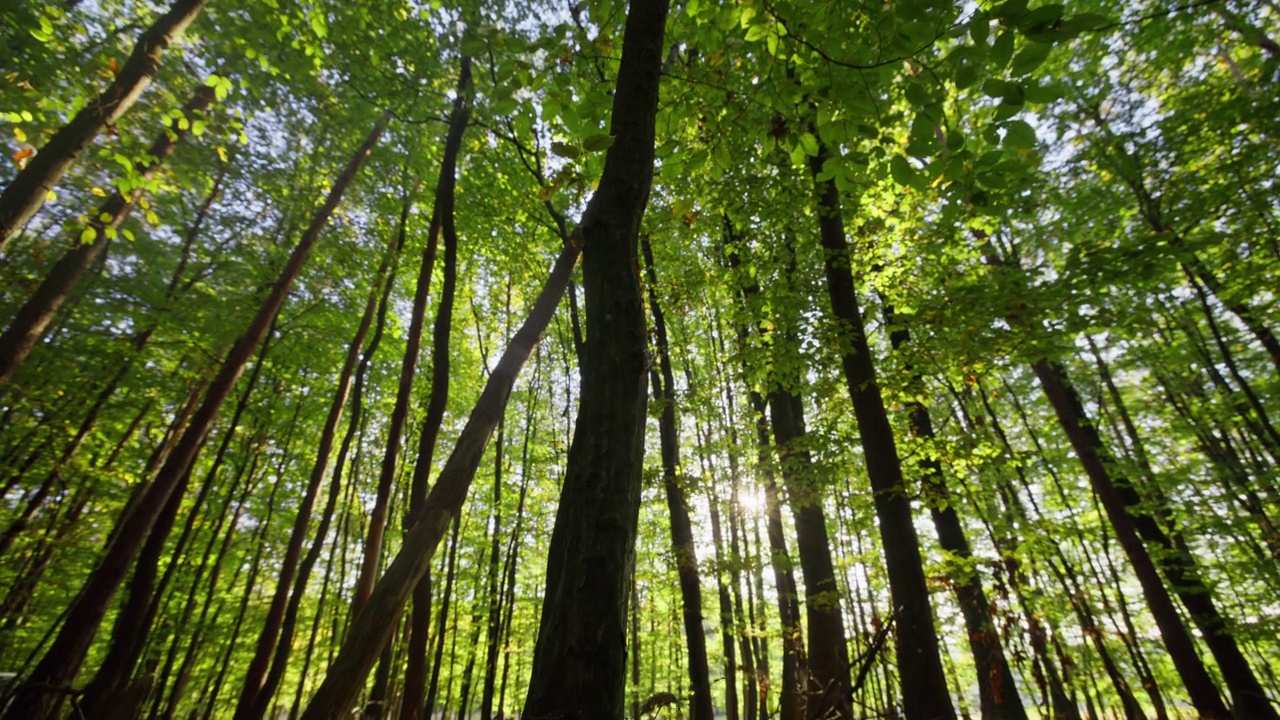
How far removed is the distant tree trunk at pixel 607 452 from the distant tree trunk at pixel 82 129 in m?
5.31

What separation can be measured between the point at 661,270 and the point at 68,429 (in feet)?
37.4

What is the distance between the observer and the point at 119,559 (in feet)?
18.7

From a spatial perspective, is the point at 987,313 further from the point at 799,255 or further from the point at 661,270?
the point at 661,270

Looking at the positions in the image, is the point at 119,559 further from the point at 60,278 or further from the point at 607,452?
the point at 607,452

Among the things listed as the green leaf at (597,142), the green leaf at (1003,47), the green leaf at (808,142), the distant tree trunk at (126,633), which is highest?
the green leaf at (808,142)

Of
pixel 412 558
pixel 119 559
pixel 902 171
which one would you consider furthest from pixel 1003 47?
pixel 119 559

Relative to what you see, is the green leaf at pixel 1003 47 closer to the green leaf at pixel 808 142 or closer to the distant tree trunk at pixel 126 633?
the green leaf at pixel 808 142

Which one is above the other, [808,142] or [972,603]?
[808,142]

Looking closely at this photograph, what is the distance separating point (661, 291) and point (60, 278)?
29.2 ft

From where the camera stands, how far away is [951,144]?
2111 mm

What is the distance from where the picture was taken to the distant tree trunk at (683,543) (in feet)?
22.4

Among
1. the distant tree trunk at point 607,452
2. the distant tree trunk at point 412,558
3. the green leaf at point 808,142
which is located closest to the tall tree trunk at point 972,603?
the green leaf at point 808,142

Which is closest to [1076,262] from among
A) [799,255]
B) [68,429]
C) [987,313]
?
[987,313]

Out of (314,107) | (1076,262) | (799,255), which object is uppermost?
(314,107)
